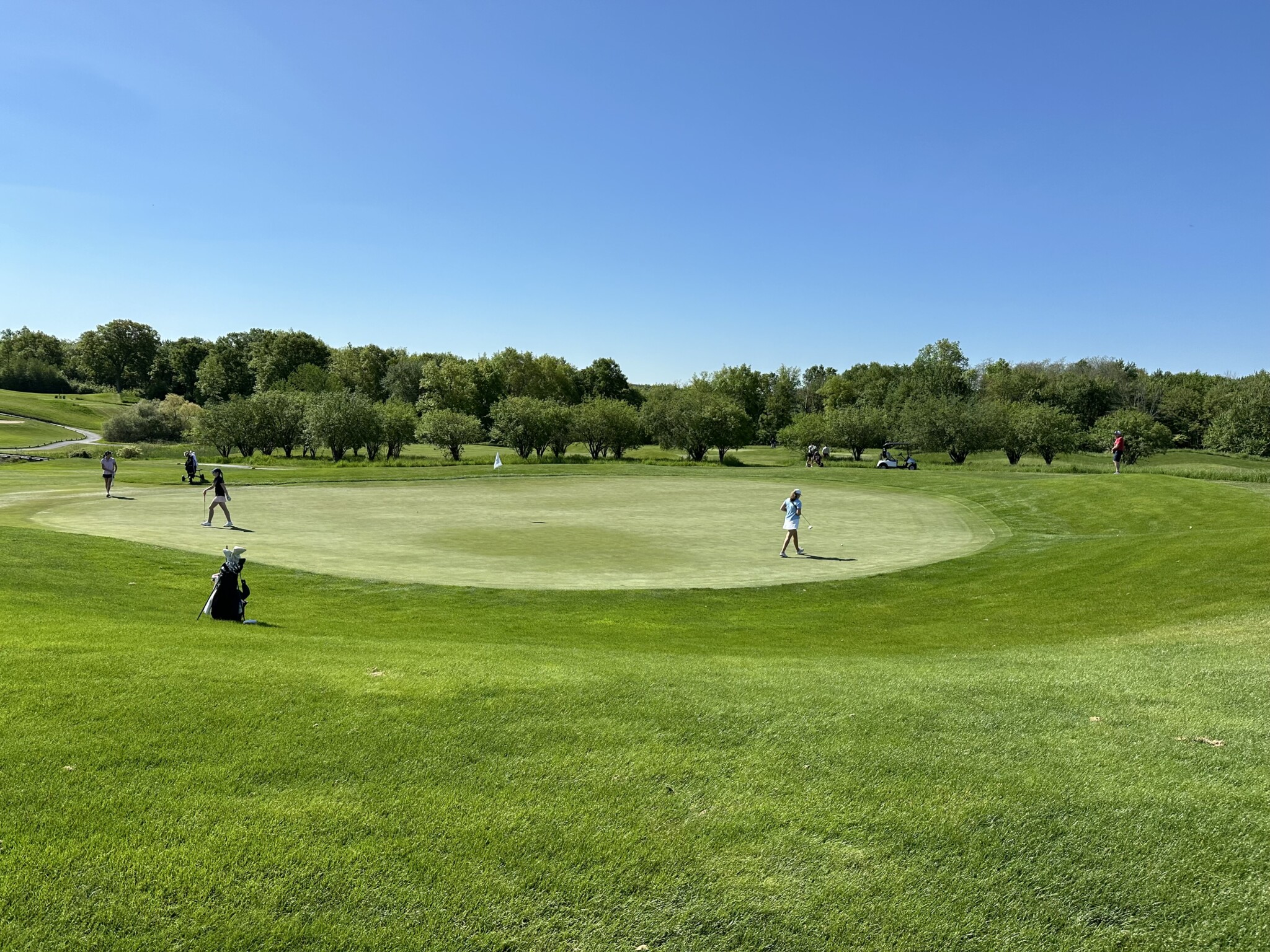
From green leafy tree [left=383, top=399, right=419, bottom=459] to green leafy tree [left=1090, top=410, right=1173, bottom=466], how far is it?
92.7 meters

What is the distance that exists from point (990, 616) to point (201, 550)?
23.2m

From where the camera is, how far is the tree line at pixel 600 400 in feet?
318

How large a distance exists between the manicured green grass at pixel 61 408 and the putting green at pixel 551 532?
360 feet

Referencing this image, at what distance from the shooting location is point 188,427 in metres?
114

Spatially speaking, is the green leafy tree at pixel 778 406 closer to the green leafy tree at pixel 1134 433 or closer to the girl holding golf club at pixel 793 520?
the green leafy tree at pixel 1134 433

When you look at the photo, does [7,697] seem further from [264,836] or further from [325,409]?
[325,409]

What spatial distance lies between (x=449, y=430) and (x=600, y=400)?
894 inches

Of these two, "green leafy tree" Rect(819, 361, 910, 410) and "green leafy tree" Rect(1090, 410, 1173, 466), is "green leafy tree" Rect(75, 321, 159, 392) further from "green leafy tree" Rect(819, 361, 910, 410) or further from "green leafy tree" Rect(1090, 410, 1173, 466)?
"green leafy tree" Rect(1090, 410, 1173, 466)

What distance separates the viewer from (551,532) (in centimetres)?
3072

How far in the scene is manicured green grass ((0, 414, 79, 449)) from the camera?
107m

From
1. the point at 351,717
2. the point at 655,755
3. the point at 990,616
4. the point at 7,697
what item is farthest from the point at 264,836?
the point at 990,616

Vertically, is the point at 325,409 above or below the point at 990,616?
above

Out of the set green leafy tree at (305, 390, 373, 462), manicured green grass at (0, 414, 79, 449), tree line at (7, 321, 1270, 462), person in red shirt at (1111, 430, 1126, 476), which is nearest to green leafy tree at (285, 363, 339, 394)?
tree line at (7, 321, 1270, 462)

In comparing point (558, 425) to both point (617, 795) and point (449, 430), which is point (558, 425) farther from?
point (617, 795)
